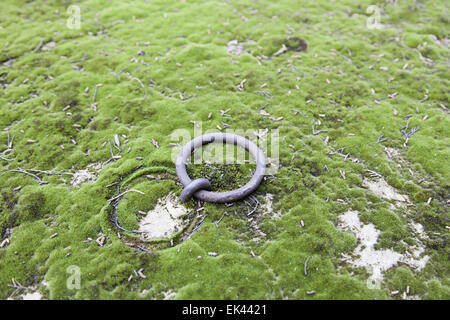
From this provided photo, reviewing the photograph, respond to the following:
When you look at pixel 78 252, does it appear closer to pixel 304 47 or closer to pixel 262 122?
pixel 262 122

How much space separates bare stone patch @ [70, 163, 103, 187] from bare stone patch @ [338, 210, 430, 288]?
482 centimetres

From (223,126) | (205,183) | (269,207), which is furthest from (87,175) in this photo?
(269,207)

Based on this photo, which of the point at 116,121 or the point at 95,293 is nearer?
the point at 95,293

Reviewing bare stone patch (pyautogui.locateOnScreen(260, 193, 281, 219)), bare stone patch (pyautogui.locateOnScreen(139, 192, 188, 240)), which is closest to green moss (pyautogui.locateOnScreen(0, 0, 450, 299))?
bare stone patch (pyautogui.locateOnScreen(260, 193, 281, 219))

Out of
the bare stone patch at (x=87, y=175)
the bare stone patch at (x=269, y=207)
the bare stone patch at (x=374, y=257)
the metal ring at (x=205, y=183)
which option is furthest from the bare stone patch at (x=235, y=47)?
the bare stone patch at (x=374, y=257)

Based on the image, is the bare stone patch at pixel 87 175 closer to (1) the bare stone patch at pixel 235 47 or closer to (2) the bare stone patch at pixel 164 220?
(2) the bare stone patch at pixel 164 220

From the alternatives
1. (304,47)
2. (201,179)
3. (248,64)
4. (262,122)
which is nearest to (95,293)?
(201,179)

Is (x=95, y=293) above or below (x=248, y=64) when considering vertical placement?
below

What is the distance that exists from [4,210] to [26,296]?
6.27ft

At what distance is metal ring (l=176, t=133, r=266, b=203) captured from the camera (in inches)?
223

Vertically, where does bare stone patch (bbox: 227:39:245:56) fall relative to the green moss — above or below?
above

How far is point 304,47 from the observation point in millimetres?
9289

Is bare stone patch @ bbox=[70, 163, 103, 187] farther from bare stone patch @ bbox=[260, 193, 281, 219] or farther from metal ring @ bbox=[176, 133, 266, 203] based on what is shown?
bare stone patch @ bbox=[260, 193, 281, 219]

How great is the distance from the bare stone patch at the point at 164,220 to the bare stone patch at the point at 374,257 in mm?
2862
